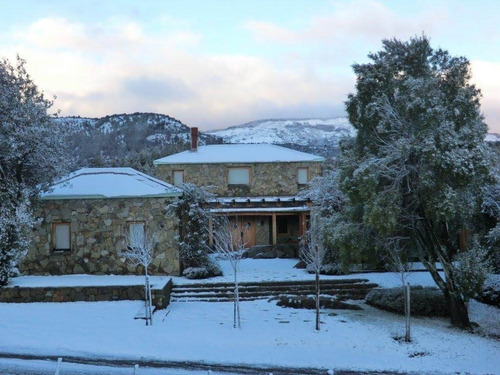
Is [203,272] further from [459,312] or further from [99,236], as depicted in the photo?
[459,312]

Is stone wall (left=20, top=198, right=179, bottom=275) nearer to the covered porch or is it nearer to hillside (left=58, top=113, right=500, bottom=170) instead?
the covered porch

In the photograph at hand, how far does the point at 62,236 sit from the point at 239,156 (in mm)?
13435

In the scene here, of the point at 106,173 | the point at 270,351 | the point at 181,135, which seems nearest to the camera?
the point at 270,351

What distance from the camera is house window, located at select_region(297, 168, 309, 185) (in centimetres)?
3014

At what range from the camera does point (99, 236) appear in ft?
63.3

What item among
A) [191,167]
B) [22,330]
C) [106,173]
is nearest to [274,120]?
[191,167]

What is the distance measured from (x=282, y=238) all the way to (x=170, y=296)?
14030 mm

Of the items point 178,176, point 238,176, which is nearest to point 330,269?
point 238,176

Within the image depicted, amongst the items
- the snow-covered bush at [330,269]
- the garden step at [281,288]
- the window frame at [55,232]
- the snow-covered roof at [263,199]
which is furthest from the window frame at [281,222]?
the window frame at [55,232]

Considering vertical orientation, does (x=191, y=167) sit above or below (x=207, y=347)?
above

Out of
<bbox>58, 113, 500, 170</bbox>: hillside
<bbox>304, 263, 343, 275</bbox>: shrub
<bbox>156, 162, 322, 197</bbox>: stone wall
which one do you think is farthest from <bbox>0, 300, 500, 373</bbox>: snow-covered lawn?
<bbox>58, 113, 500, 170</bbox>: hillside

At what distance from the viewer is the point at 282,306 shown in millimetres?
16016

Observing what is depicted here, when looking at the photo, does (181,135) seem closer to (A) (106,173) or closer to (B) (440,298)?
(A) (106,173)

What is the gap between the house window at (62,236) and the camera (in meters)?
19.4
